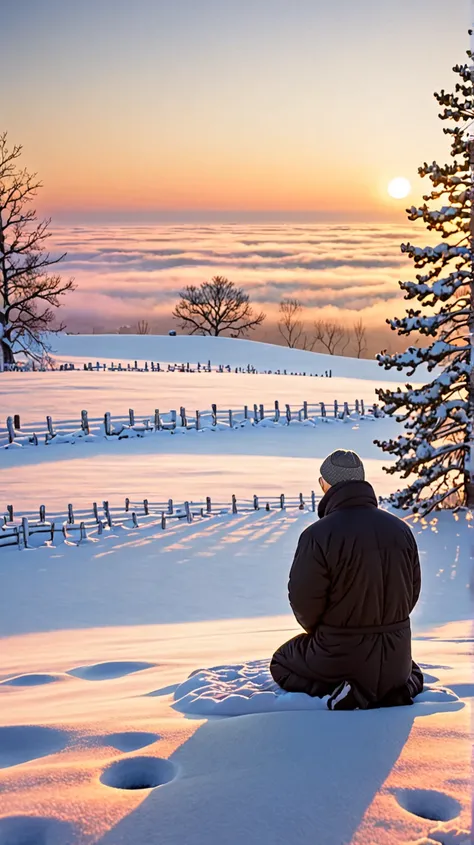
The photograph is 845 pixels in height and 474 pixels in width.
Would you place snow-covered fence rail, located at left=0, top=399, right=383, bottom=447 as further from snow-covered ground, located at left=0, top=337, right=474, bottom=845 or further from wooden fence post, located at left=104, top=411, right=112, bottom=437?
snow-covered ground, located at left=0, top=337, right=474, bottom=845

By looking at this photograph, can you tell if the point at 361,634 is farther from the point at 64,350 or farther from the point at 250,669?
the point at 64,350

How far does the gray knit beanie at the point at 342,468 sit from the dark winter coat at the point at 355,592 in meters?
0.11

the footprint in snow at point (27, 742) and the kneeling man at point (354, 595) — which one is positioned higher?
the kneeling man at point (354, 595)

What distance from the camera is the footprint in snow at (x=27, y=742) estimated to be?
172 inches

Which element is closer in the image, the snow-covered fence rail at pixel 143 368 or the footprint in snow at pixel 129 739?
the footprint in snow at pixel 129 739

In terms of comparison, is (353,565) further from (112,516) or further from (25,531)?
(112,516)

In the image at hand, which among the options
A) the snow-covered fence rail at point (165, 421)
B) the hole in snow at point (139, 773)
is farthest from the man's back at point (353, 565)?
the snow-covered fence rail at point (165, 421)

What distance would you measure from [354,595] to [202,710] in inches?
48.6

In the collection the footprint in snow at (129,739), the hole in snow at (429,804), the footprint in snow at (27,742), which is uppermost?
the hole in snow at (429,804)

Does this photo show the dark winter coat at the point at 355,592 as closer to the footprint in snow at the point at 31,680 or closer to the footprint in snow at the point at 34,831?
the footprint in snow at the point at 34,831

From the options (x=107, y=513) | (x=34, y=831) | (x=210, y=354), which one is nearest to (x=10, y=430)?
(x=107, y=513)

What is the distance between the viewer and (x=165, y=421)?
29.7 metres

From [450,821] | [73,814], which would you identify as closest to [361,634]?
[450,821]

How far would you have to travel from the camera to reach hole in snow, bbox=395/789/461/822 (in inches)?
137
